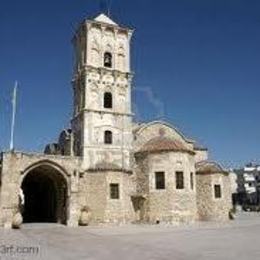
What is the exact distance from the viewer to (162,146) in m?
32.1

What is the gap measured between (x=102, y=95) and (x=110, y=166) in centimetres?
652

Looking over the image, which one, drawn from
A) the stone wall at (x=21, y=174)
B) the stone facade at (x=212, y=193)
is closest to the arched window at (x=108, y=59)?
the stone wall at (x=21, y=174)

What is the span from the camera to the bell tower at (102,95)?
32500 millimetres

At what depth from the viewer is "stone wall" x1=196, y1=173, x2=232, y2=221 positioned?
111 ft

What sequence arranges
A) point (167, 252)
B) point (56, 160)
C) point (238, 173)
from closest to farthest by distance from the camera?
point (167, 252) < point (56, 160) < point (238, 173)

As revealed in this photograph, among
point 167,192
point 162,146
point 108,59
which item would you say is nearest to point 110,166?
point 162,146

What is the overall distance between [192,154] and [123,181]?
6398 millimetres

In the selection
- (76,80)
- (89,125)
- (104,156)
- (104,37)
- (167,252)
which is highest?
(104,37)

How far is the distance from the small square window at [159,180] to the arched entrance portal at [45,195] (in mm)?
7084

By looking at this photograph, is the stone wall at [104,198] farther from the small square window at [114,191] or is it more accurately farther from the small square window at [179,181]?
the small square window at [179,181]

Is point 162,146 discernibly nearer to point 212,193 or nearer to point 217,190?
point 212,193

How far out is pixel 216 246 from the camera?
16.5 m

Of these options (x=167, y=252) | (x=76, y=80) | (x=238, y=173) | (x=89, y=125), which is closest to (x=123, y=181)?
(x=89, y=125)

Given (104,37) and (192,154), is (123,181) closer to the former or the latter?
(192,154)
